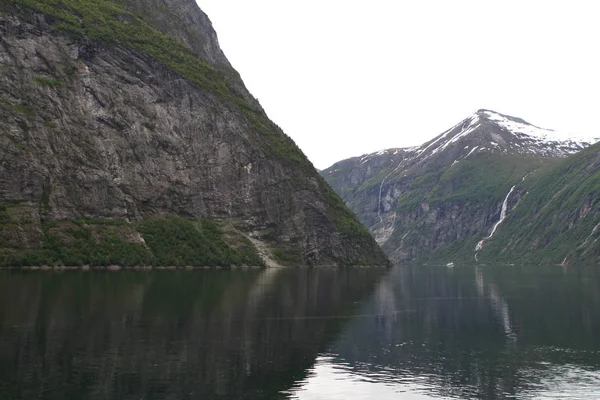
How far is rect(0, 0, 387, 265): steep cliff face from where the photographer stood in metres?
141

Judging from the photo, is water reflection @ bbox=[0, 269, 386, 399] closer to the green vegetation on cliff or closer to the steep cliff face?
the green vegetation on cliff

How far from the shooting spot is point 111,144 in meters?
165

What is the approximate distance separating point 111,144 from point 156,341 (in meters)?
130

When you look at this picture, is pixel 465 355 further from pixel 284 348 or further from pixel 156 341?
pixel 156 341

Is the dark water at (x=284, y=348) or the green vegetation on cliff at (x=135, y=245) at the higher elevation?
the green vegetation on cliff at (x=135, y=245)

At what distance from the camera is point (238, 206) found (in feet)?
617

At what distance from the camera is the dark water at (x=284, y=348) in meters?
31.7

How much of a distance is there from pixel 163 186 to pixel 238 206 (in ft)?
81.8

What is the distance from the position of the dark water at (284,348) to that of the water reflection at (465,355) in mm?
107

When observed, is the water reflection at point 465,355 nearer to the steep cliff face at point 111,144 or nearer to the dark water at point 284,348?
the dark water at point 284,348

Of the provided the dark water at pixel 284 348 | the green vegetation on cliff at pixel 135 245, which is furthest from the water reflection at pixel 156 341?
the green vegetation on cliff at pixel 135 245

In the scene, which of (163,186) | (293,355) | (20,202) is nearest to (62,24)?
(163,186)

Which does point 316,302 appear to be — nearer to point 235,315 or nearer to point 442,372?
point 235,315

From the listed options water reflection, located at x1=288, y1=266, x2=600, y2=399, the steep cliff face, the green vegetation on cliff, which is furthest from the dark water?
the steep cliff face
